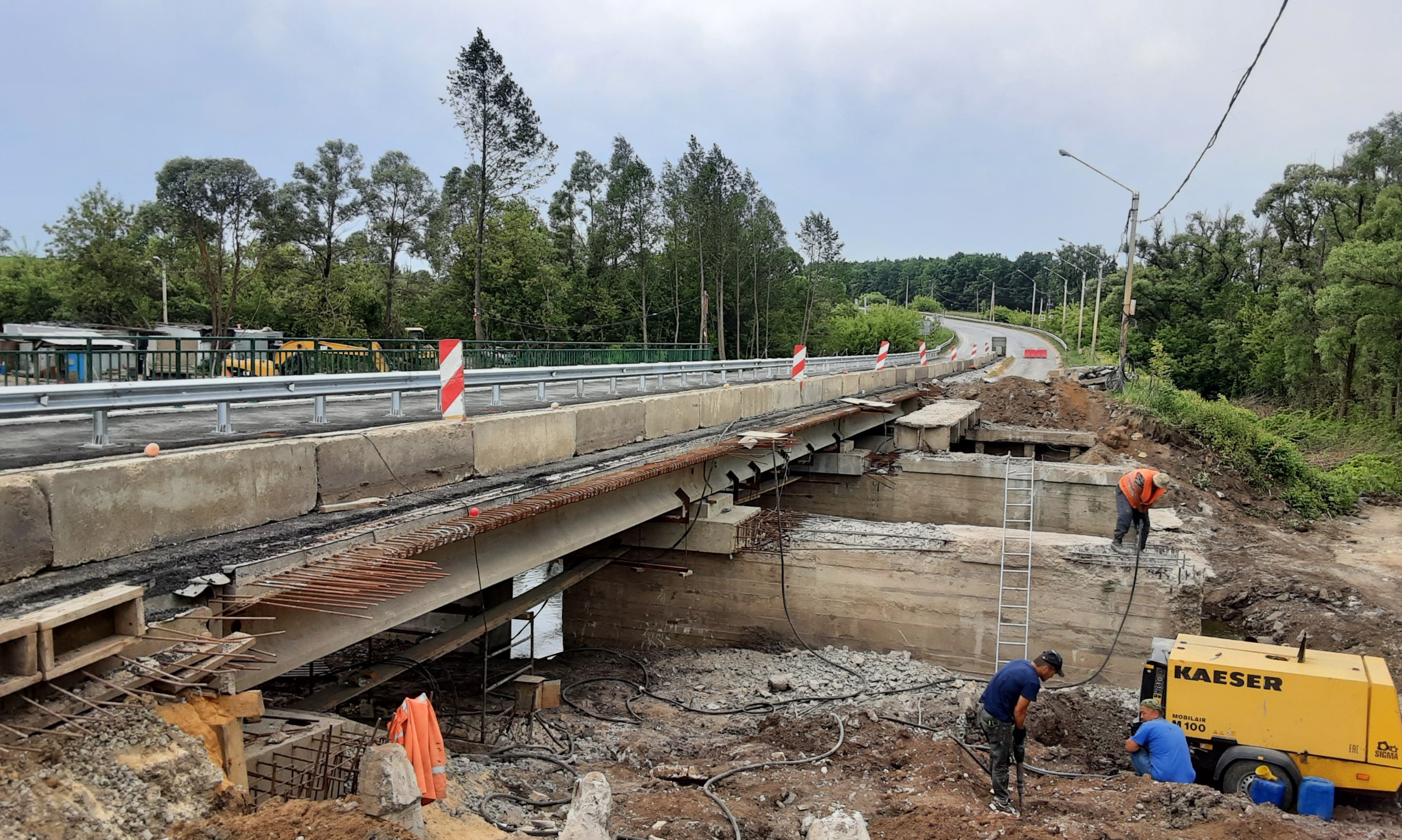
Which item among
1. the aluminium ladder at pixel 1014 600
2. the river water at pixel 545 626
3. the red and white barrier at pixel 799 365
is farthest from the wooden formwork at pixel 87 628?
the red and white barrier at pixel 799 365

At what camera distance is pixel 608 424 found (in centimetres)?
1259

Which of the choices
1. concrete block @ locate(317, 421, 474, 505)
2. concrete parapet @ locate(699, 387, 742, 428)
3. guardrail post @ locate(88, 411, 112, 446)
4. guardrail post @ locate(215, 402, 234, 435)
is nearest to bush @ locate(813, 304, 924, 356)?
concrete parapet @ locate(699, 387, 742, 428)

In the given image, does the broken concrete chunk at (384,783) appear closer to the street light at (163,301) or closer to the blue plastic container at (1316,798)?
the blue plastic container at (1316,798)

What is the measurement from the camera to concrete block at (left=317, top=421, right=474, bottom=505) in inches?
309

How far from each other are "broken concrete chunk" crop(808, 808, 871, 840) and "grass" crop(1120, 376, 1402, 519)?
2542 centimetres

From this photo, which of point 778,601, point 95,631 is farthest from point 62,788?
point 778,601

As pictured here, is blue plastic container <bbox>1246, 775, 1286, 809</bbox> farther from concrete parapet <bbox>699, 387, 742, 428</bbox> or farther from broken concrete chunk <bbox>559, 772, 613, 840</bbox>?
concrete parapet <bbox>699, 387, 742, 428</bbox>

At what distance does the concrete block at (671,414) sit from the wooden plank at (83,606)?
926 centimetres

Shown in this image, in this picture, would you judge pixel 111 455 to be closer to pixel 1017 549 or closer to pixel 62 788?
pixel 62 788

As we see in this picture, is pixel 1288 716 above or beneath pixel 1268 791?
above

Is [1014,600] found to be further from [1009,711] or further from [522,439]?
[522,439]

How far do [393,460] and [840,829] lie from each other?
557 centimetres

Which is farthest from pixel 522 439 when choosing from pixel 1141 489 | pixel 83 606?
pixel 1141 489

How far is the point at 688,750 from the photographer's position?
10.2 meters
